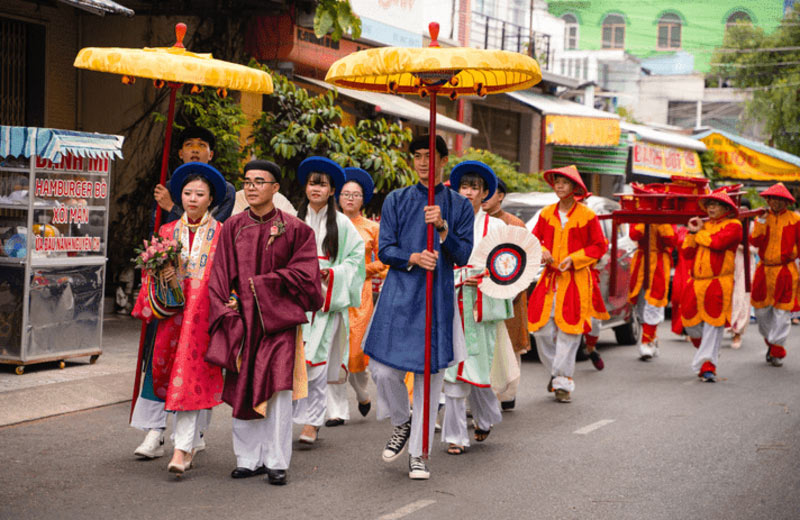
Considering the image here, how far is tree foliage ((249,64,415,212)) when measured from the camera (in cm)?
1234

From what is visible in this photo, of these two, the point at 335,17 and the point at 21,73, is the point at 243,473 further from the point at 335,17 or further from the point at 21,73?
the point at 21,73

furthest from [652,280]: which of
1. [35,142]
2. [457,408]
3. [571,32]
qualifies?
[571,32]

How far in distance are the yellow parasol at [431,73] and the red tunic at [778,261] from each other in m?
6.29

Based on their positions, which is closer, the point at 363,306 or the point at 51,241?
the point at 363,306

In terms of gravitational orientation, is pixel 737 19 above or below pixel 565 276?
above

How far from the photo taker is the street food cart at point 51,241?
8.54m

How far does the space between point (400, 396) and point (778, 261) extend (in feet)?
23.4

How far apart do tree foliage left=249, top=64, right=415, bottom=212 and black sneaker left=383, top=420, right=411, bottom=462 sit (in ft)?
20.6

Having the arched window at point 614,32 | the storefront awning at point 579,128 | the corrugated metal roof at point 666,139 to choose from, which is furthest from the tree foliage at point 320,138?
the arched window at point 614,32

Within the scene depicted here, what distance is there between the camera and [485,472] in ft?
20.6

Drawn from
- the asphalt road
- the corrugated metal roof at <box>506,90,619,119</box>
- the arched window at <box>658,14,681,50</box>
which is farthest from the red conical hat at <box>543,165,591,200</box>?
the arched window at <box>658,14,681,50</box>

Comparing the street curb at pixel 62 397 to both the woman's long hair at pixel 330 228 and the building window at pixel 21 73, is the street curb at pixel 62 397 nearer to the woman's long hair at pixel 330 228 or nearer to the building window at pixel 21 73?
the woman's long hair at pixel 330 228

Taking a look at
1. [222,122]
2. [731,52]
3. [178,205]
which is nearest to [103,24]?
[222,122]

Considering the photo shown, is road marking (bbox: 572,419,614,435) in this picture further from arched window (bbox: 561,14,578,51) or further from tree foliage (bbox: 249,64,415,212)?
arched window (bbox: 561,14,578,51)
